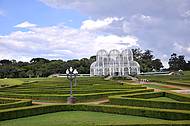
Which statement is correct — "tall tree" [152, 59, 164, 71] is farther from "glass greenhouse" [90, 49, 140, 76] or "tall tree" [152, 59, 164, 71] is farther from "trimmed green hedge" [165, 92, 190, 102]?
"trimmed green hedge" [165, 92, 190, 102]

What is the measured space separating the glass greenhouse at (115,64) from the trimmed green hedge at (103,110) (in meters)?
64.1

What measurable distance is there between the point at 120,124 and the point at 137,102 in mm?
8404

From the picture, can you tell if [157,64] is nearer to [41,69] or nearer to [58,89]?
[41,69]

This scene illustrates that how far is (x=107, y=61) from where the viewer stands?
3327 inches

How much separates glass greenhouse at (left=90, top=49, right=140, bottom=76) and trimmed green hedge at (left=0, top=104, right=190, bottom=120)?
6406cm

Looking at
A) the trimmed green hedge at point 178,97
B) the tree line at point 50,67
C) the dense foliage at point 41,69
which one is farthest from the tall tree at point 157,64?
the trimmed green hedge at point 178,97

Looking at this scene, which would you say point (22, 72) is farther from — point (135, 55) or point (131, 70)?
point (135, 55)

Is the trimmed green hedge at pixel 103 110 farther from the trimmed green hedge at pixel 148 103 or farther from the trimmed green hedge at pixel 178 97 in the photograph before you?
the trimmed green hedge at pixel 178 97

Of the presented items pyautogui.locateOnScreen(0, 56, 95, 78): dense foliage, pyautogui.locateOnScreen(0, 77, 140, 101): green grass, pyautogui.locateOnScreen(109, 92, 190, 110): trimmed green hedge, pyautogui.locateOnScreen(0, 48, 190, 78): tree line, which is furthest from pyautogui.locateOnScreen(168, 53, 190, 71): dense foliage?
pyautogui.locateOnScreen(109, 92, 190, 110): trimmed green hedge

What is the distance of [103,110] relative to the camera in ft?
58.6

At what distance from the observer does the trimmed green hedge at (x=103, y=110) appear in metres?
14.1

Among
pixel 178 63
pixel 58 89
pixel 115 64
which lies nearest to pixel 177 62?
pixel 178 63

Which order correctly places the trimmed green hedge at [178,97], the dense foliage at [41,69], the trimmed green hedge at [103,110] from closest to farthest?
the trimmed green hedge at [103,110]
the trimmed green hedge at [178,97]
the dense foliage at [41,69]

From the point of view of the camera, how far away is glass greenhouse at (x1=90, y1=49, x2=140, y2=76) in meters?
83.4
